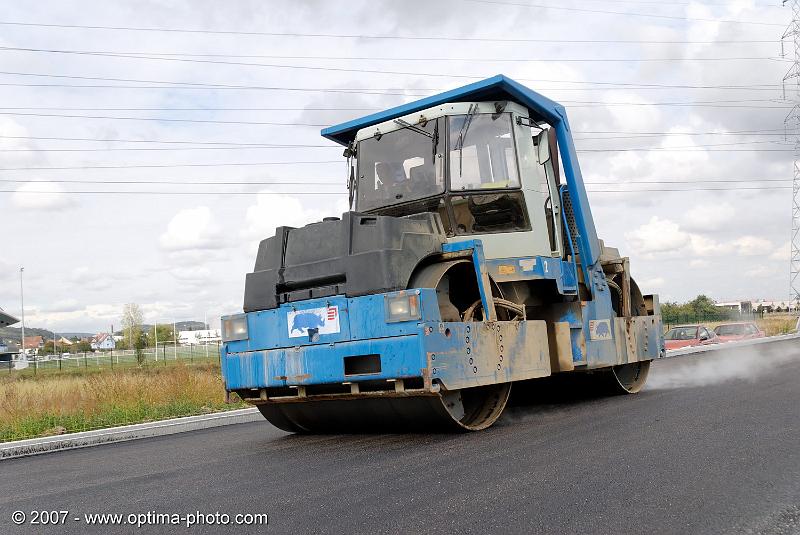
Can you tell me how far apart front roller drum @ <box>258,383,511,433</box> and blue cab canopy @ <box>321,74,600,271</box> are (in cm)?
247

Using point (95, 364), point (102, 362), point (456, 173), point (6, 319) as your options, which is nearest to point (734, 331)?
point (456, 173)

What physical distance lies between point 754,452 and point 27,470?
5.39 m

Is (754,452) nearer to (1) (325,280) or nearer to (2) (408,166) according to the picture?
(1) (325,280)

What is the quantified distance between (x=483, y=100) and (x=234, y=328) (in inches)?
127

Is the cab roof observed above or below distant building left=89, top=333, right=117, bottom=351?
below

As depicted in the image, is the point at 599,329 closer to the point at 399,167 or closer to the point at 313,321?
the point at 399,167

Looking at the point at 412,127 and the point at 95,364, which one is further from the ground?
the point at 412,127

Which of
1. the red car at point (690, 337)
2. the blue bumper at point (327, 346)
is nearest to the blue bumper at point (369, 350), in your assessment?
the blue bumper at point (327, 346)

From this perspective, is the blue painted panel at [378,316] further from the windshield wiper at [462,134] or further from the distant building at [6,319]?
the distant building at [6,319]

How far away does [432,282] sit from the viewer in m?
6.35

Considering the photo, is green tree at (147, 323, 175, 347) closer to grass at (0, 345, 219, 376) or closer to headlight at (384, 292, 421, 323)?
grass at (0, 345, 219, 376)

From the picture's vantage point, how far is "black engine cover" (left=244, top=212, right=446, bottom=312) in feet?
20.4

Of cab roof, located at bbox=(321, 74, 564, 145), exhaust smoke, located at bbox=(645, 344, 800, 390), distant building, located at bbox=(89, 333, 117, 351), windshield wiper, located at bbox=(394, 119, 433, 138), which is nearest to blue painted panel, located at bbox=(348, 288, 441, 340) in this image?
windshield wiper, located at bbox=(394, 119, 433, 138)

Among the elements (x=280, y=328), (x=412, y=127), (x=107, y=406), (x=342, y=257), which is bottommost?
(x=107, y=406)
